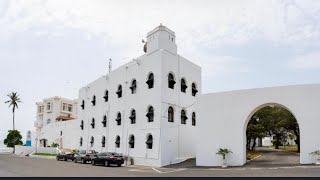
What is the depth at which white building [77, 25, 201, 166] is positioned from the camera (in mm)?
27938

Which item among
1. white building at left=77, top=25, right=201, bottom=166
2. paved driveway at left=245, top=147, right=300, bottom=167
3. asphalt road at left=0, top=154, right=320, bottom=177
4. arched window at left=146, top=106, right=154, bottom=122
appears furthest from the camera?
arched window at left=146, top=106, right=154, bottom=122

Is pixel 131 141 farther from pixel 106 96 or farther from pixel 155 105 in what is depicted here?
pixel 106 96

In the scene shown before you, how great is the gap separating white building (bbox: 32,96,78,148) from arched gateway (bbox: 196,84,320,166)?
33210mm

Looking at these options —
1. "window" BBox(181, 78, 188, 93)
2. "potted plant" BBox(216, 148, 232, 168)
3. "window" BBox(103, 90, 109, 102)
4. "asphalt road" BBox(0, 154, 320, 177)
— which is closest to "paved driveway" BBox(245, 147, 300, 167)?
"potted plant" BBox(216, 148, 232, 168)

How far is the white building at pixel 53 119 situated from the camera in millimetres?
55487

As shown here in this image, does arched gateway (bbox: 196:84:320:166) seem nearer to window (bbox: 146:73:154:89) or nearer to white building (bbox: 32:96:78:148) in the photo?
window (bbox: 146:73:154:89)

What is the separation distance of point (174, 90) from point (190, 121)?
3655mm

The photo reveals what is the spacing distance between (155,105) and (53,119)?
157 ft

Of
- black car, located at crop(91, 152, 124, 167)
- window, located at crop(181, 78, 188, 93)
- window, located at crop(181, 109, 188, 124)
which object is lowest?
black car, located at crop(91, 152, 124, 167)

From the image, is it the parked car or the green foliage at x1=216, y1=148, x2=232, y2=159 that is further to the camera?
the parked car

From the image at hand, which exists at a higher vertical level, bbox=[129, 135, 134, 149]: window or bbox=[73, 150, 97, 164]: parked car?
bbox=[129, 135, 134, 149]: window

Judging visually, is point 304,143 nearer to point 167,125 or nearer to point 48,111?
point 167,125

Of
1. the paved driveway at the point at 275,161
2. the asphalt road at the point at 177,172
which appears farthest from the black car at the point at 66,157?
the paved driveway at the point at 275,161

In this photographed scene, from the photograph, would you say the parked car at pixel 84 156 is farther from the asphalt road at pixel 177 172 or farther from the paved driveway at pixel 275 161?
the paved driveway at pixel 275 161
